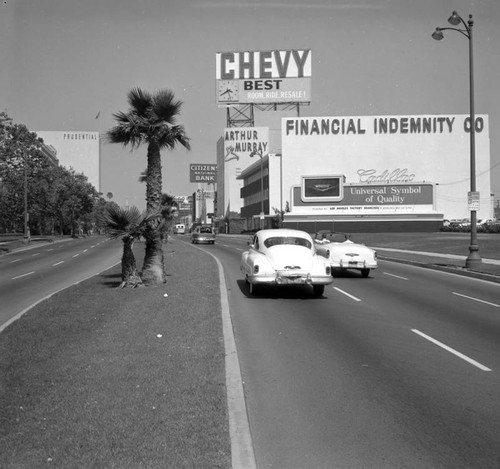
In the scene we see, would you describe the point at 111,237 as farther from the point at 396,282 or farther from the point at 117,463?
the point at 117,463

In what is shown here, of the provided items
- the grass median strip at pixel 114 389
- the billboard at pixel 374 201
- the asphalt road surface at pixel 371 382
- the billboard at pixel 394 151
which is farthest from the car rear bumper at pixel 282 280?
the billboard at pixel 394 151

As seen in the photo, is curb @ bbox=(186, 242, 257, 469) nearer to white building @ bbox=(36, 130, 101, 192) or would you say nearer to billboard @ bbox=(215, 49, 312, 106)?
billboard @ bbox=(215, 49, 312, 106)

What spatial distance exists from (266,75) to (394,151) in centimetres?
2260

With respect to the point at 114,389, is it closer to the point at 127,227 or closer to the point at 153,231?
the point at 127,227

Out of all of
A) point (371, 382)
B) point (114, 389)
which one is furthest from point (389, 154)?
point (114, 389)

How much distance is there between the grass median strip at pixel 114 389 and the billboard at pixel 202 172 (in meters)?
47.7

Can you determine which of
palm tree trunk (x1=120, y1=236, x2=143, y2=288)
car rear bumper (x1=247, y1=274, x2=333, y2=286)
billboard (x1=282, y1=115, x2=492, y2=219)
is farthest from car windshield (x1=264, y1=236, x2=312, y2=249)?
billboard (x1=282, y1=115, x2=492, y2=219)

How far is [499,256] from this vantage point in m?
27.3

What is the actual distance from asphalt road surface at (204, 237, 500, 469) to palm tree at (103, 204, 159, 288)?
3.23 meters

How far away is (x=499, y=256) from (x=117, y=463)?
87.3 feet

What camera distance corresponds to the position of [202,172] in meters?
58.9

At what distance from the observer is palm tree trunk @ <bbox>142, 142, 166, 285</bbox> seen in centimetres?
1505

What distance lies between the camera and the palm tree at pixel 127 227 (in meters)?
13.9

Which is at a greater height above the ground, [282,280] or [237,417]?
[282,280]
